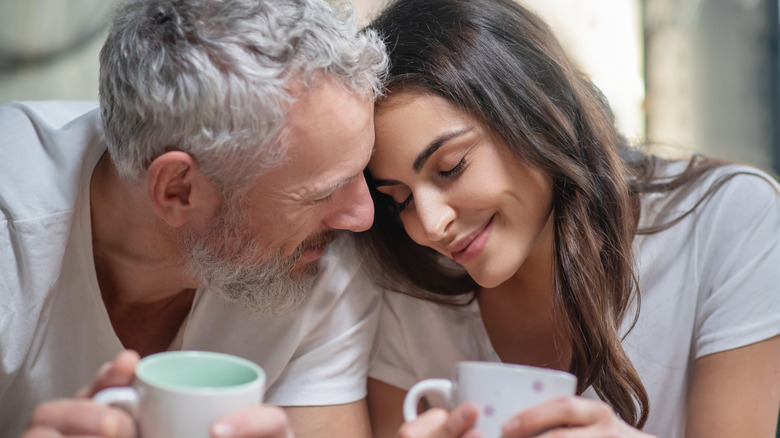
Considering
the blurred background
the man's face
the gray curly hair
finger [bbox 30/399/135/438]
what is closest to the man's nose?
the man's face

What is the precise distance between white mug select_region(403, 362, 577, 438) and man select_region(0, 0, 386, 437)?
0.32 metres

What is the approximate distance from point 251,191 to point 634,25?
190 cm

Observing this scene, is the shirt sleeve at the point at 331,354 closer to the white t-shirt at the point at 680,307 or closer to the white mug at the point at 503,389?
the white t-shirt at the point at 680,307

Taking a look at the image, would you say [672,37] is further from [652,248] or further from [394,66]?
[394,66]

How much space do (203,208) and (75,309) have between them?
0.29 metres

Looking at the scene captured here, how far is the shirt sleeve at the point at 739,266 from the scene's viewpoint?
1221mm

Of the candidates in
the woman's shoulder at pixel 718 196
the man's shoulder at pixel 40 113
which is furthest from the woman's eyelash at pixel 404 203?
the man's shoulder at pixel 40 113

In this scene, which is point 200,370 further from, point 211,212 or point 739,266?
point 739,266

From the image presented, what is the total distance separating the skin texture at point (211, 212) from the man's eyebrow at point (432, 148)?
8 cm

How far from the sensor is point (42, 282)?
113 centimetres

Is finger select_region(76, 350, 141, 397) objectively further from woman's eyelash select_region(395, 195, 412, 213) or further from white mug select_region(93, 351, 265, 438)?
woman's eyelash select_region(395, 195, 412, 213)

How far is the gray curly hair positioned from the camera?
3.26 feet

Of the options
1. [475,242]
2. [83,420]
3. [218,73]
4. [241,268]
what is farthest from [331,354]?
[83,420]

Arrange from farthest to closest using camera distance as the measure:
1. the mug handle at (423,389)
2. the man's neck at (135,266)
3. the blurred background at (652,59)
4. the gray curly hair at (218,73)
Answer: the blurred background at (652,59), the man's neck at (135,266), the gray curly hair at (218,73), the mug handle at (423,389)
